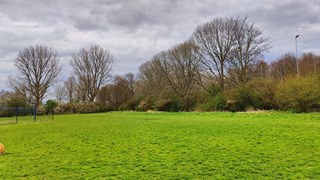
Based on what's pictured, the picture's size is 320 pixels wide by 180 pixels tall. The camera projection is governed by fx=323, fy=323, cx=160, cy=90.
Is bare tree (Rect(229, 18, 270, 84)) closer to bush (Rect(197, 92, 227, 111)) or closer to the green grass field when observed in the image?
bush (Rect(197, 92, 227, 111))

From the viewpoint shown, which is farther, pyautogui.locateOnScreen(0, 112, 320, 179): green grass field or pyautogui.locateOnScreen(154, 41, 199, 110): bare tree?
pyautogui.locateOnScreen(154, 41, 199, 110): bare tree

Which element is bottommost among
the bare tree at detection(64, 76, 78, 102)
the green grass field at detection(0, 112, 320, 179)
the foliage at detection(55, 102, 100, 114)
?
the green grass field at detection(0, 112, 320, 179)

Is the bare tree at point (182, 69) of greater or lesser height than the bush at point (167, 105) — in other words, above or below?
above

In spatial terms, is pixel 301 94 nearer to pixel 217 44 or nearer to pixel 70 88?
pixel 217 44

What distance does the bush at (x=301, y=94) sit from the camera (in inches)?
1020

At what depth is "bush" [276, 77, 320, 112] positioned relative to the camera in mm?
25906

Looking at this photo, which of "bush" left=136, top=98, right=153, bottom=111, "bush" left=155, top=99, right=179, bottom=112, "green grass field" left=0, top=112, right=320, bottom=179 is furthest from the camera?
"bush" left=136, top=98, right=153, bottom=111

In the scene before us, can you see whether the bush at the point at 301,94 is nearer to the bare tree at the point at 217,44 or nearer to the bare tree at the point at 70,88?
the bare tree at the point at 217,44

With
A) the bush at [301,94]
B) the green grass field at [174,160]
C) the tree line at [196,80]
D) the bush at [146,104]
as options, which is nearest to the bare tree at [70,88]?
the tree line at [196,80]

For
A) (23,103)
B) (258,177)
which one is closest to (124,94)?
(23,103)

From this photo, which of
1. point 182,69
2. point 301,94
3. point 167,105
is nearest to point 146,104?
point 167,105

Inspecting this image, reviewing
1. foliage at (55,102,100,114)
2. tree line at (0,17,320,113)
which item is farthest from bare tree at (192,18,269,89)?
foliage at (55,102,100,114)

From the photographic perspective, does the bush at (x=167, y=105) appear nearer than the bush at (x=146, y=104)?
Yes

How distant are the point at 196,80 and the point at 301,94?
2359cm
